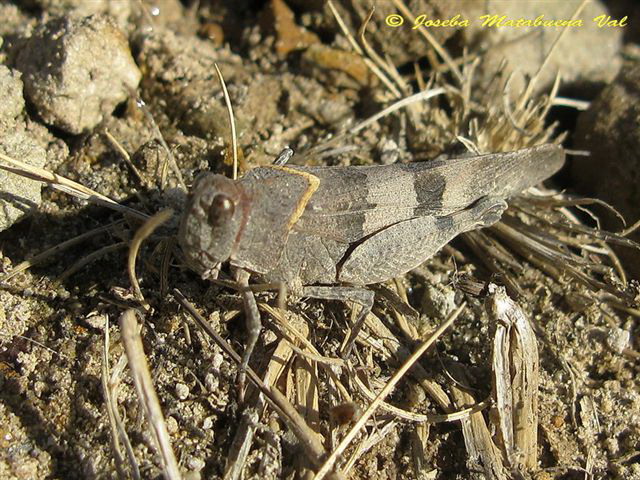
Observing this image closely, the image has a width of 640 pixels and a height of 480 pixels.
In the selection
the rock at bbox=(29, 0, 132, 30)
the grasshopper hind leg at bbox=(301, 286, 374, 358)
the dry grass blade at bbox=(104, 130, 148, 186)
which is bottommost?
the grasshopper hind leg at bbox=(301, 286, 374, 358)

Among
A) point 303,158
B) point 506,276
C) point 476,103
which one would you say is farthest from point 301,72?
point 506,276

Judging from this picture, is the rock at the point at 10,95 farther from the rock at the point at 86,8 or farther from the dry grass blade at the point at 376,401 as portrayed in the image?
the dry grass blade at the point at 376,401

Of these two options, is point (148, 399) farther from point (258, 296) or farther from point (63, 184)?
point (63, 184)

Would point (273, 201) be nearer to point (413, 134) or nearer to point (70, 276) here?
point (70, 276)

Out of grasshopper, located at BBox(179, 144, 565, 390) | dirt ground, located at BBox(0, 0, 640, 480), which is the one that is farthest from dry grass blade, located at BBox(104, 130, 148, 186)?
grasshopper, located at BBox(179, 144, 565, 390)

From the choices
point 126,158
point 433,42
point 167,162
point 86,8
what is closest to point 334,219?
point 167,162

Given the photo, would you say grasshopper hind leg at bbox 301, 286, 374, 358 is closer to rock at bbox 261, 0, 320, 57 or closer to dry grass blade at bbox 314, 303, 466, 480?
dry grass blade at bbox 314, 303, 466, 480
